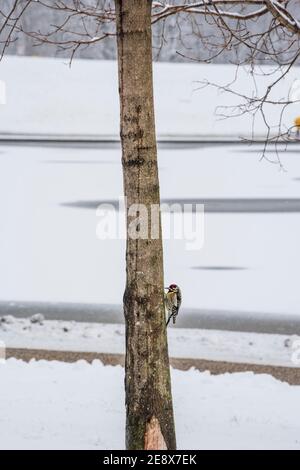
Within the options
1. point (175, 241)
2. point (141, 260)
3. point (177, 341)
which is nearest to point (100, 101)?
point (175, 241)

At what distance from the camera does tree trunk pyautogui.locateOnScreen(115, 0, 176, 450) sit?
15.4 ft

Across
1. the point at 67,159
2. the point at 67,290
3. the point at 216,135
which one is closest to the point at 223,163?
the point at 67,159

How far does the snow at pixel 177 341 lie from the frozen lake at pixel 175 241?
2.17 feet

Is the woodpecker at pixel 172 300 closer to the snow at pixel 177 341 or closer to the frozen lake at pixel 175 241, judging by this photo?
the snow at pixel 177 341

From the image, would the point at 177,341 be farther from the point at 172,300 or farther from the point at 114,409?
the point at 172,300

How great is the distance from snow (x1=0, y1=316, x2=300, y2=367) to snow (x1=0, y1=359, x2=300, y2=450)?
2.47 ft

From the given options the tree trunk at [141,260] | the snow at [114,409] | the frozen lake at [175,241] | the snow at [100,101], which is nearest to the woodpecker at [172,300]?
the tree trunk at [141,260]

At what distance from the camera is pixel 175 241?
1416 centimetres

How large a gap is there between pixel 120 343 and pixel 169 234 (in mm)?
5749

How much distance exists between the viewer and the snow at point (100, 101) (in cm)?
2748

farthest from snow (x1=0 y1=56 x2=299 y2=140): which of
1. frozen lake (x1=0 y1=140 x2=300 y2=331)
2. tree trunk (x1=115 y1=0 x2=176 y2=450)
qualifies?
tree trunk (x1=115 y1=0 x2=176 y2=450)

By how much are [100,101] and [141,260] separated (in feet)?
86.6

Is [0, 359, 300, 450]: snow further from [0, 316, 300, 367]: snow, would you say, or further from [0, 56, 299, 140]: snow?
[0, 56, 299, 140]: snow
